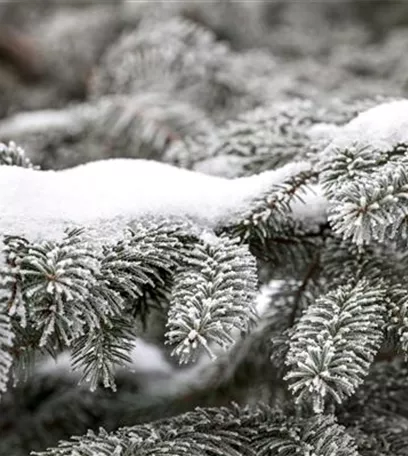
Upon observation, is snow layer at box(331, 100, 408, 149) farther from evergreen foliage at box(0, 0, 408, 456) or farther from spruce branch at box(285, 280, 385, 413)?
spruce branch at box(285, 280, 385, 413)

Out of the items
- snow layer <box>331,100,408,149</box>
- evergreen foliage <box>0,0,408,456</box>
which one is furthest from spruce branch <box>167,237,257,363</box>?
snow layer <box>331,100,408,149</box>

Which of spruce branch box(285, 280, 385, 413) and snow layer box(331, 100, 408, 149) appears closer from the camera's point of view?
spruce branch box(285, 280, 385, 413)

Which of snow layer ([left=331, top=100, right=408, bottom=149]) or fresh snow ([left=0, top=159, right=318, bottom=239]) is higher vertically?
snow layer ([left=331, top=100, right=408, bottom=149])

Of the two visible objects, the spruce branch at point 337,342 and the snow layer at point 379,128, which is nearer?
the spruce branch at point 337,342

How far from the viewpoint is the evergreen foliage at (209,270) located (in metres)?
0.62

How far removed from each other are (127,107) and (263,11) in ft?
2.68

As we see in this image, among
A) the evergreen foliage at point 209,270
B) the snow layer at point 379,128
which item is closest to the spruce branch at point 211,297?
Result: the evergreen foliage at point 209,270

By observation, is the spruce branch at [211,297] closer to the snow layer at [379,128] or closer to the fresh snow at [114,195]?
the fresh snow at [114,195]

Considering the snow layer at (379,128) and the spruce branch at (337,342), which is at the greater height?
the snow layer at (379,128)

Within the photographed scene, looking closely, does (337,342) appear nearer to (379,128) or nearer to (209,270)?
(209,270)

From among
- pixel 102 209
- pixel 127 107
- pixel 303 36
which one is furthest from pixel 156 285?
pixel 303 36

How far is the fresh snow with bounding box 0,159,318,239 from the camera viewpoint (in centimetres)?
70

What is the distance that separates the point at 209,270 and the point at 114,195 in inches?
6.0

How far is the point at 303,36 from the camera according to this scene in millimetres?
1844
